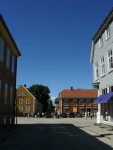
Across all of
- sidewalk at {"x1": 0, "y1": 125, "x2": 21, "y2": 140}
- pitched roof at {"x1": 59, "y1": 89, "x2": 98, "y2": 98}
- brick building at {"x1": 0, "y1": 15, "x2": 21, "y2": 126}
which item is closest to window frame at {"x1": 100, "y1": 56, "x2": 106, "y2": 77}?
brick building at {"x1": 0, "y1": 15, "x2": 21, "y2": 126}

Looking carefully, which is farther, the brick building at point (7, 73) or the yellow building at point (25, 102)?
the yellow building at point (25, 102)

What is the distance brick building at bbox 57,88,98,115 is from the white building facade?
236 ft

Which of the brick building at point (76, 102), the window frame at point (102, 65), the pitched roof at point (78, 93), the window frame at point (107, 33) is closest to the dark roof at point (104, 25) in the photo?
the window frame at point (107, 33)

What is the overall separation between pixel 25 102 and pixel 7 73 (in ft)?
261

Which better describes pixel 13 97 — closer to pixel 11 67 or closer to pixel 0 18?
pixel 11 67

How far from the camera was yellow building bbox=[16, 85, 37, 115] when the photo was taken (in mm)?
109625

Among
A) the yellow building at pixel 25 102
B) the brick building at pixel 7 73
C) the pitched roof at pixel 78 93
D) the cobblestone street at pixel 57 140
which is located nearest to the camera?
the cobblestone street at pixel 57 140

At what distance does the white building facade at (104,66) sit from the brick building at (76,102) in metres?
71.9

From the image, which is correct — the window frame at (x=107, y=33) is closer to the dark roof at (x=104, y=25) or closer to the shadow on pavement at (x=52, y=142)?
the dark roof at (x=104, y=25)

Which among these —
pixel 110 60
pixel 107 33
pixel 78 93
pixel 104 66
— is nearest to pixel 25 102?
pixel 78 93

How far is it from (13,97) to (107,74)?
12.2m

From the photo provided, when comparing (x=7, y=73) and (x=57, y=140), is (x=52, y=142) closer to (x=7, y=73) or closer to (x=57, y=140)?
(x=57, y=140)

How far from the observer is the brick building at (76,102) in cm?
10962

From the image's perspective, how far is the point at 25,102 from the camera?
111000 mm
